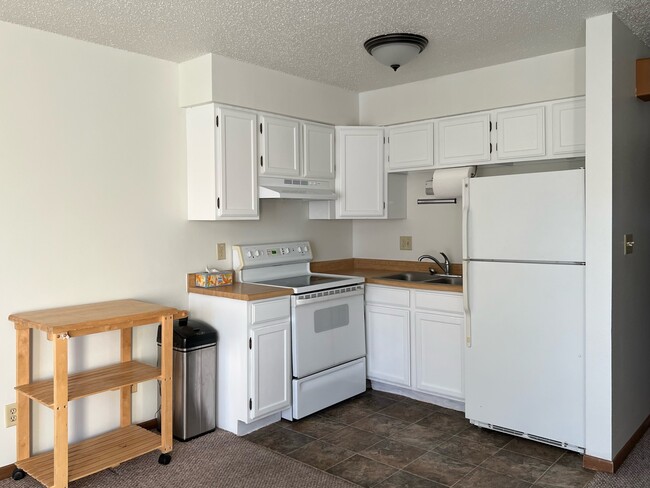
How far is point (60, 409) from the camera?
8.14 ft

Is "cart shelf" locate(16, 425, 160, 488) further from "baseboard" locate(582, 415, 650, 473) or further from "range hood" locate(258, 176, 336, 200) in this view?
"baseboard" locate(582, 415, 650, 473)

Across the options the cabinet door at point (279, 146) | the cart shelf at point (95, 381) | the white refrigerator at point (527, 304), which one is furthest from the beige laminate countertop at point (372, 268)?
the cart shelf at point (95, 381)

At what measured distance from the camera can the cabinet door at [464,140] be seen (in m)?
3.72

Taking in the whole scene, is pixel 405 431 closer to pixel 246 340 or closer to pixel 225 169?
pixel 246 340

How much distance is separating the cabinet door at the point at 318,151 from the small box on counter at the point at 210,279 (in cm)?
Result: 94

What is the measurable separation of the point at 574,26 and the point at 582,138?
70 centimetres

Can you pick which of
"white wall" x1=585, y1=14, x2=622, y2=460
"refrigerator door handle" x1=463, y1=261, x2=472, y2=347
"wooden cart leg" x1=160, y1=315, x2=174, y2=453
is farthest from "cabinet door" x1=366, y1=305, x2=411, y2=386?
"wooden cart leg" x1=160, y1=315, x2=174, y2=453

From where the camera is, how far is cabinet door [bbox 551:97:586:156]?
3336 millimetres

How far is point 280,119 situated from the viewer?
12.3ft

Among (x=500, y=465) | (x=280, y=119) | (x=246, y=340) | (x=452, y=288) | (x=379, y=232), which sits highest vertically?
(x=280, y=119)

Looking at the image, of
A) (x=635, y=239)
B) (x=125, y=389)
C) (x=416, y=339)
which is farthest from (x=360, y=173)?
(x=125, y=389)

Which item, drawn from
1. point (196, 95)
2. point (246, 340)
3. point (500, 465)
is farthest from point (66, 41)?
Result: point (500, 465)

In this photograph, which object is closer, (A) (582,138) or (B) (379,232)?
(A) (582,138)

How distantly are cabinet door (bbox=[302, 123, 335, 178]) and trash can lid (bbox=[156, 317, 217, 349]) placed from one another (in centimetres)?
132
